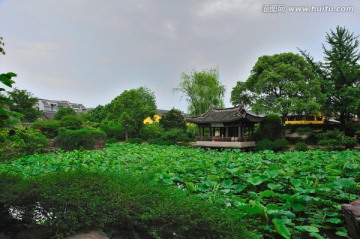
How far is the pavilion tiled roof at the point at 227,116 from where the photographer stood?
19641 millimetres

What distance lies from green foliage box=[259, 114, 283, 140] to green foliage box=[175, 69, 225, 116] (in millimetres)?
8787

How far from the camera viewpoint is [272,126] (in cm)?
1944

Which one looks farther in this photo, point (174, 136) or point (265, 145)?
point (174, 136)

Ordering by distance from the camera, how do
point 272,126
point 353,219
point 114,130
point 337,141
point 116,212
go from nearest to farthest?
1. point 116,212
2. point 353,219
3. point 337,141
4. point 272,126
5. point 114,130

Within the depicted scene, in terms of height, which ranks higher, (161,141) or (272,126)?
(272,126)

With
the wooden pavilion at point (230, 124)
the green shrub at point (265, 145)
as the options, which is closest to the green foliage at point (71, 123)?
the wooden pavilion at point (230, 124)

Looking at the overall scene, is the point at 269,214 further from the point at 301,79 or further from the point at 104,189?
the point at 301,79

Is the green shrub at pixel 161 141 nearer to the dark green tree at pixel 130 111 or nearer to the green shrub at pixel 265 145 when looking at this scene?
the dark green tree at pixel 130 111

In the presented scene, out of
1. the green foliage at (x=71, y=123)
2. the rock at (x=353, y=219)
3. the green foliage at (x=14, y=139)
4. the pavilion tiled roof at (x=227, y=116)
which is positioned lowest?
the rock at (x=353, y=219)

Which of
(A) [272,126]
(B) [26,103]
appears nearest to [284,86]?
(A) [272,126]

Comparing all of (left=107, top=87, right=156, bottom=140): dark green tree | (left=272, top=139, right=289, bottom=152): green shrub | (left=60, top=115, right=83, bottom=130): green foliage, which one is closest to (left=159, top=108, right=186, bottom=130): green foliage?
(left=107, top=87, right=156, bottom=140): dark green tree

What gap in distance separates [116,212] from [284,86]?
19.2 meters

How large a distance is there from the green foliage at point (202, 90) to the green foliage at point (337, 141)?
12.5m

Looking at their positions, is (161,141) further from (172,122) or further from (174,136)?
(172,122)
